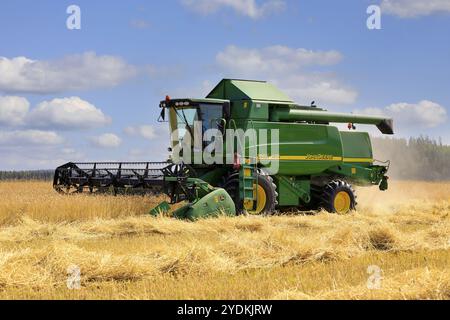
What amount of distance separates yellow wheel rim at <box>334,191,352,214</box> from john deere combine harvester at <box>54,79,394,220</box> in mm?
22

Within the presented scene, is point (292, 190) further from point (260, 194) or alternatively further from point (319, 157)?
point (260, 194)

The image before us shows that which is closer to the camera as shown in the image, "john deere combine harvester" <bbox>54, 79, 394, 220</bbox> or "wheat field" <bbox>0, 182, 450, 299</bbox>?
"wheat field" <bbox>0, 182, 450, 299</bbox>

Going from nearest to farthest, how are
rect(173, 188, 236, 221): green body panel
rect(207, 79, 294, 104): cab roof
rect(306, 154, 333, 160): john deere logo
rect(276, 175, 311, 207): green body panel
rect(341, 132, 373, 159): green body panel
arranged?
rect(173, 188, 236, 221): green body panel < rect(207, 79, 294, 104): cab roof < rect(276, 175, 311, 207): green body panel < rect(306, 154, 333, 160): john deere logo < rect(341, 132, 373, 159): green body panel

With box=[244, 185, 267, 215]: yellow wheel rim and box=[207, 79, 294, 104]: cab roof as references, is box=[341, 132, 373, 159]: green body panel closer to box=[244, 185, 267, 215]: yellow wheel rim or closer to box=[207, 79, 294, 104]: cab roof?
box=[207, 79, 294, 104]: cab roof

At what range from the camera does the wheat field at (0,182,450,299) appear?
530 centimetres

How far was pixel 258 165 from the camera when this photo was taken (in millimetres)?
13156

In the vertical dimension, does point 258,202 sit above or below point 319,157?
below

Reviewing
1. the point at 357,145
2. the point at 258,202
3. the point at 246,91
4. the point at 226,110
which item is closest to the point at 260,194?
the point at 258,202

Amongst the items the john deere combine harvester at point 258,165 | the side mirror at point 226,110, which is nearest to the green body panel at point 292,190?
the john deere combine harvester at point 258,165

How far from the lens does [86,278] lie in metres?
5.87

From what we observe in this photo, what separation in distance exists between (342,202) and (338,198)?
6.0 inches

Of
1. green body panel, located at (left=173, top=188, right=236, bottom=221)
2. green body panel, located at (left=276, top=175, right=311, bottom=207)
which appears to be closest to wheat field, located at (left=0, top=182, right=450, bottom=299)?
green body panel, located at (left=173, top=188, right=236, bottom=221)

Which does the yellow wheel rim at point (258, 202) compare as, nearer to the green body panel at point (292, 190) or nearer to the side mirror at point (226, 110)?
the green body panel at point (292, 190)
